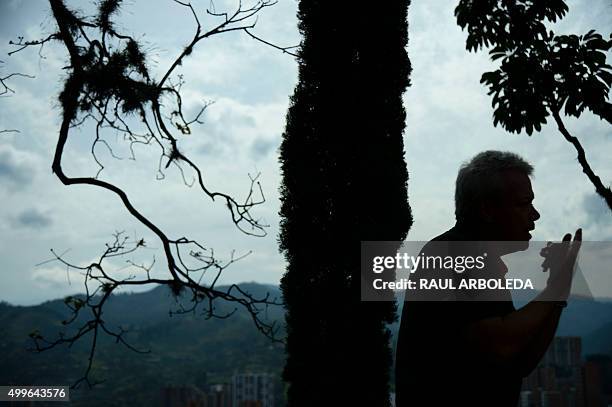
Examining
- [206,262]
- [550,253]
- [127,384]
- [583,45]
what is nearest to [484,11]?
[583,45]

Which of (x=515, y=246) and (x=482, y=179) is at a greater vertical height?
(x=482, y=179)

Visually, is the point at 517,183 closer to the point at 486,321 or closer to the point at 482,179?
the point at 482,179

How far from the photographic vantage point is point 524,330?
1.34 m

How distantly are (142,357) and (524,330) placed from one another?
3238 inches


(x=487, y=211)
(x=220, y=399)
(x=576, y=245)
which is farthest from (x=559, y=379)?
(x=576, y=245)

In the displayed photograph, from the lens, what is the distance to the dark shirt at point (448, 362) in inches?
55.9

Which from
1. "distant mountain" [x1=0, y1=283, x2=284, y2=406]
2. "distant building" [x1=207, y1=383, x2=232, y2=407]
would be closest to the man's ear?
"distant mountain" [x1=0, y1=283, x2=284, y2=406]

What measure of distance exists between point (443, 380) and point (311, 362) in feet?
14.8

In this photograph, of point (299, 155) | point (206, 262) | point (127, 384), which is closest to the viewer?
point (206, 262)

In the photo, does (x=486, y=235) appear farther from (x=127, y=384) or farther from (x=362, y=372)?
(x=127, y=384)

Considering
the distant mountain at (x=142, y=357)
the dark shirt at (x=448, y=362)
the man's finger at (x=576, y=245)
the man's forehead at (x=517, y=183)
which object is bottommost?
the distant mountain at (x=142, y=357)

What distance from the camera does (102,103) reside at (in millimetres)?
5203

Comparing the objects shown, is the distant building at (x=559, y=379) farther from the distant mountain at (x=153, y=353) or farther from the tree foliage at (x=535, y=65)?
the tree foliage at (x=535, y=65)

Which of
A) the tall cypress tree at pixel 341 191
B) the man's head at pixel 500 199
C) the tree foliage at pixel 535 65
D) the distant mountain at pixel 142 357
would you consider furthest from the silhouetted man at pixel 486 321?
the distant mountain at pixel 142 357
